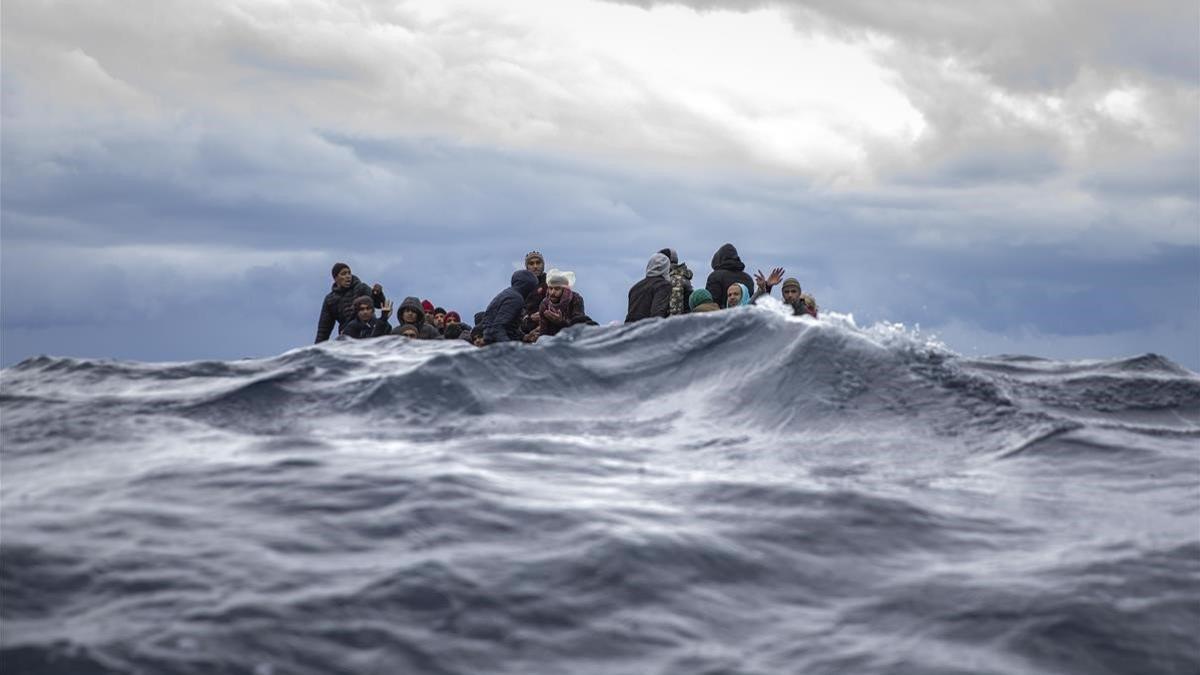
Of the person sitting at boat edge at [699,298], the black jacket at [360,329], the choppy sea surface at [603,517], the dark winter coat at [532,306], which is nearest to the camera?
the choppy sea surface at [603,517]

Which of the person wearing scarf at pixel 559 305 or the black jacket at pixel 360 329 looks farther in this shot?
the black jacket at pixel 360 329

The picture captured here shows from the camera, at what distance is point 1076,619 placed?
15.0ft

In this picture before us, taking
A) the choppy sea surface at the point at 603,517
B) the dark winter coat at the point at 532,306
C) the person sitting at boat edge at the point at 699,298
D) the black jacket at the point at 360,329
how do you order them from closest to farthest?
the choppy sea surface at the point at 603,517 → the person sitting at boat edge at the point at 699,298 → the black jacket at the point at 360,329 → the dark winter coat at the point at 532,306

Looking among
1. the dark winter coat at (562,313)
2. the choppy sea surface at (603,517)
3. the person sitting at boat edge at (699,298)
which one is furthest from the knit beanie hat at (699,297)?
the choppy sea surface at (603,517)

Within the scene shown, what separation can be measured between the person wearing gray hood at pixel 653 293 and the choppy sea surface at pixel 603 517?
4.55m

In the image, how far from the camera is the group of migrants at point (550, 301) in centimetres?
1444

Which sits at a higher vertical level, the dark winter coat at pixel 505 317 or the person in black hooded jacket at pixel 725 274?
the person in black hooded jacket at pixel 725 274

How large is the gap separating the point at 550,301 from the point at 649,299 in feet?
4.44

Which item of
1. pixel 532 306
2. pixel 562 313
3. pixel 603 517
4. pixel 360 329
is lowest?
pixel 603 517

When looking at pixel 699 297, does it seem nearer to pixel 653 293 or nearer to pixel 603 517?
pixel 653 293

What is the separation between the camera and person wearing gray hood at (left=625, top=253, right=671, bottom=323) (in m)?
14.8

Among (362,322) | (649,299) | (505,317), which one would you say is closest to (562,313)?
(505,317)

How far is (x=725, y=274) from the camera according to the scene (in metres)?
15.0

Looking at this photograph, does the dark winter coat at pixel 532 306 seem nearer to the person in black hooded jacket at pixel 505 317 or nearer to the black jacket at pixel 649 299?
the person in black hooded jacket at pixel 505 317
